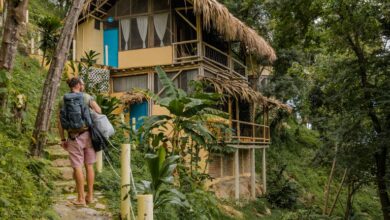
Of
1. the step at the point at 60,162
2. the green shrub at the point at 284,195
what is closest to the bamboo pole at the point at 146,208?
the step at the point at 60,162

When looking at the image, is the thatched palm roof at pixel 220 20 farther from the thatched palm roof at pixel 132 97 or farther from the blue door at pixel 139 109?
the blue door at pixel 139 109

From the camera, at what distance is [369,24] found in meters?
10.4

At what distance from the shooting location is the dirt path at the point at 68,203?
201 inches

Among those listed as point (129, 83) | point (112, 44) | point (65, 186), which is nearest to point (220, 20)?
point (129, 83)

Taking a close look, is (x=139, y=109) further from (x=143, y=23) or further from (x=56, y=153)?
(x=56, y=153)

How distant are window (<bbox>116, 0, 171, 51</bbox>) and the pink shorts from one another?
11434 mm

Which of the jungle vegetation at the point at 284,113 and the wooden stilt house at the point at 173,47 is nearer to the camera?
the jungle vegetation at the point at 284,113

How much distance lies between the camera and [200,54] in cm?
1552

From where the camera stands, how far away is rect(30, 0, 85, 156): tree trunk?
5.36 meters

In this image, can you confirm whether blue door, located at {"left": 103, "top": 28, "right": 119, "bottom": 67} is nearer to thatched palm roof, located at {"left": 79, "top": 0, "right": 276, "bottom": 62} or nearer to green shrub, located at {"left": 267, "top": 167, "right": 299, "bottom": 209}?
thatched palm roof, located at {"left": 79, "top": 0, "right": 276, "bottom": 62}

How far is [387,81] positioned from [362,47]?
1.42 meters

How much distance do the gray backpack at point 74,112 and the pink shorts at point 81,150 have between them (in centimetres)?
18

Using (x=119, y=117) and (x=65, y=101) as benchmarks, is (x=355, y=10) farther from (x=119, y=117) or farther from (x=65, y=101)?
(x=65, y=101)

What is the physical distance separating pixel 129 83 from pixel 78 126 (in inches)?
476
